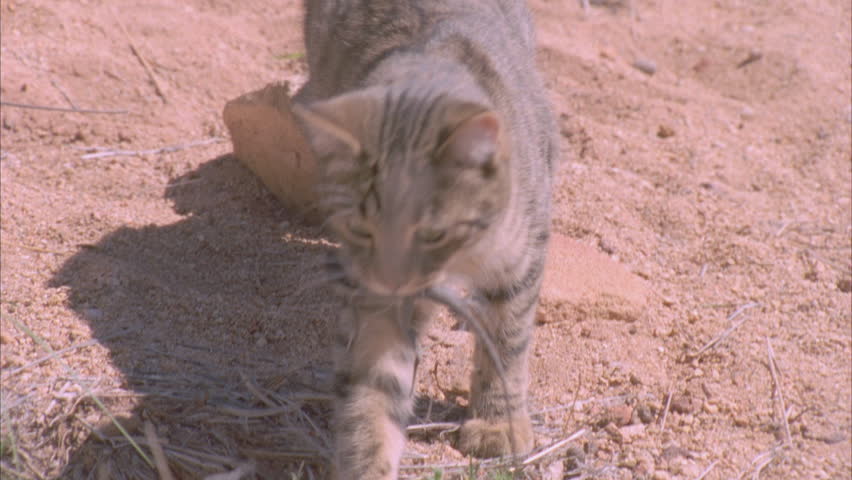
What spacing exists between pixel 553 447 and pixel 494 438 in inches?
8.3

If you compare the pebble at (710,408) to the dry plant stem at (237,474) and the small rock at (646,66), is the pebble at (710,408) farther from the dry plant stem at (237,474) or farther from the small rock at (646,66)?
the small rock at (646,66)

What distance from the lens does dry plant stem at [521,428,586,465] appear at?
3.12m

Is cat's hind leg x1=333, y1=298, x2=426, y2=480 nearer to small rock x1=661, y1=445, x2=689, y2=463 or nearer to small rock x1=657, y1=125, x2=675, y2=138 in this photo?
small rock x1=661, y1=445, x2=689, y2=463

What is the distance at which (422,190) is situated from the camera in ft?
7.41

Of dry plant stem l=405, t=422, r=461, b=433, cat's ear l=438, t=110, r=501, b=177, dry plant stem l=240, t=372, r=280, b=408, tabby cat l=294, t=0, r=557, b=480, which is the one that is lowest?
dry plant stem l=405, t=422, r=461, b=433

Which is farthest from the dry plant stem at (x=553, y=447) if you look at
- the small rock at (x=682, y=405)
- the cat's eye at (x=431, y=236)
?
the cat's eye at (x=431, y=236)

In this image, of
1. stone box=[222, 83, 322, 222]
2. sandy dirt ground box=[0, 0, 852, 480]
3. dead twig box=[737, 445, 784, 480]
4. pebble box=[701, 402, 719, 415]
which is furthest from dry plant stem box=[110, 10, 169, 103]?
dead twig box=[737, 445, 784, 480]

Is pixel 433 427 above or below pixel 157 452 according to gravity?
below

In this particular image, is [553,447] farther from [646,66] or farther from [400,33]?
[646,66]

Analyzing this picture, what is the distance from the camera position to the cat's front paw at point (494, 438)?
3184 mm

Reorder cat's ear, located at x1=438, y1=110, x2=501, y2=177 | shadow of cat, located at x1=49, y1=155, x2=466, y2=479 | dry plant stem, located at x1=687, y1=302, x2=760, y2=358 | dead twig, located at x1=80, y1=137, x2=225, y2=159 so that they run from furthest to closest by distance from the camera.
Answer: dead twig, located at x1=80, y1=137, x2=225, y2=159 < dry plant stem, located at x1=687, y1=302, x2=760, y2=358 < shadow of cat, located at x1=49, y1=155, x2=466, y2=479 < cat's ear, located at x1=438, y1=110, x2=501, y2=177

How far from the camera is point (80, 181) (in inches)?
175

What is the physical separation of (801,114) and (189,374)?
403 cm

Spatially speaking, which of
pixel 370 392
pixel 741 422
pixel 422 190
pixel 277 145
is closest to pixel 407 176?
pixel 422 190
